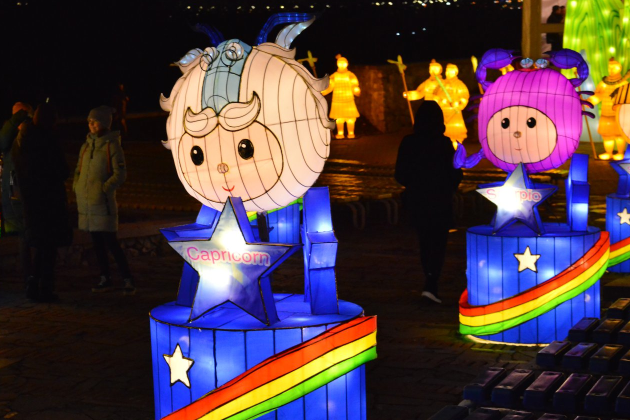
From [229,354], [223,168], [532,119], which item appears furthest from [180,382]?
[532,119]

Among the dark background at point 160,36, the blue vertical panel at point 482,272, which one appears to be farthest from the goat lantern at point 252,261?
the dark background at point 160,36

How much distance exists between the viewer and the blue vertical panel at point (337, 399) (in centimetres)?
427

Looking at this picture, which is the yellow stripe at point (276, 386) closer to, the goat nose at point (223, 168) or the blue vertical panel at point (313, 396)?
the blue vertical panel at point (313, 396)

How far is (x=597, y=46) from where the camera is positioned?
20.1 meters

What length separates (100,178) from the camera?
8117mm

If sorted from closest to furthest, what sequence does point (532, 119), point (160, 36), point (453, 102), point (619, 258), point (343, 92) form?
1. point (532, 119)
2. point (619, 258)
3. point (453, 102)
4. point (343, 92)
5. point (160, 36)

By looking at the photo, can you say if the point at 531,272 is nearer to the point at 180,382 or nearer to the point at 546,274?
the point at 546,274

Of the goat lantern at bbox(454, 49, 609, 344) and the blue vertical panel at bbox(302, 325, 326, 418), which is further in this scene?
the goat lantern at bbox(454, 49, 609, 344)

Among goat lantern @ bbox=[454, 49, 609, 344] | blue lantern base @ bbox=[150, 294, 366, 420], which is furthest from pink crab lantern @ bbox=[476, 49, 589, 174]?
blue lantern base @ bbox=[150, 294, 366, 420]

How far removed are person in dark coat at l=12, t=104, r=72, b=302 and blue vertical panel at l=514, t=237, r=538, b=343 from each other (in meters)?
3.55

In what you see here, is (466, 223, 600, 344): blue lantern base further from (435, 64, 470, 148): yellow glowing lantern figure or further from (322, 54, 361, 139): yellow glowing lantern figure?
(322, 54, 361, 139): yellow glowing lantern figure

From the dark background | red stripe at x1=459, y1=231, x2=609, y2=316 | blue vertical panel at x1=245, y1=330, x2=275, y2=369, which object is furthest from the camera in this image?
the dark background

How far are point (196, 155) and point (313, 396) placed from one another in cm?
115

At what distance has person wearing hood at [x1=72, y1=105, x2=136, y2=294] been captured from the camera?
809 centimetres
